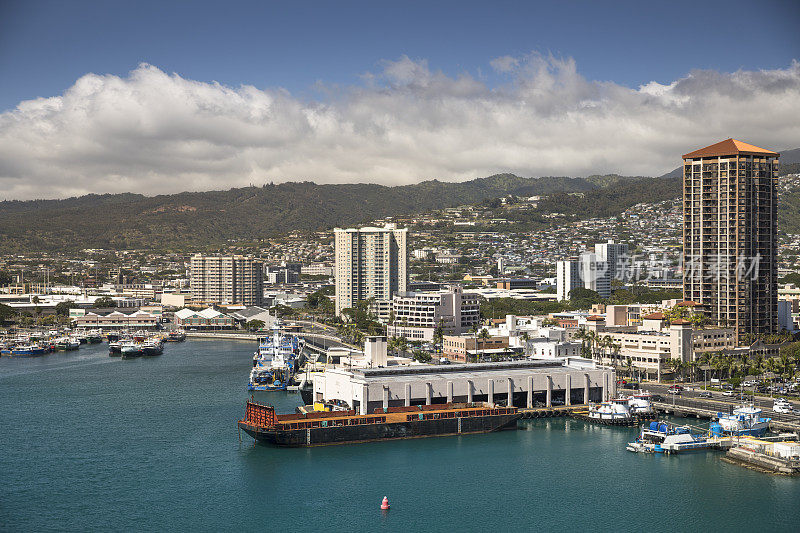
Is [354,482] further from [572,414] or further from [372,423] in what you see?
[572,414]

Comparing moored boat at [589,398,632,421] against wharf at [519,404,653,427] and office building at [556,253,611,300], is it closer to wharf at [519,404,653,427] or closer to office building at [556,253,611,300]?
wharf at [519,404,653,427]

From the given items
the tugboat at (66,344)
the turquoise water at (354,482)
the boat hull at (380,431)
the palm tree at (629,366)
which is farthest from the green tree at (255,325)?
the boat hull at (380,431)

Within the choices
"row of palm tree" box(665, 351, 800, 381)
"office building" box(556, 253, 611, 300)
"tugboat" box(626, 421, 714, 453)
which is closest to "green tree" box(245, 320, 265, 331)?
"office building" box(556, 253, 611, 300)

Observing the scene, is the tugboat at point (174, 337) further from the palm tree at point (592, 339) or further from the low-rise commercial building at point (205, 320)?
the palm tree at point (592, 339)

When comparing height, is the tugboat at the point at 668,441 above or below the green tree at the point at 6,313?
below

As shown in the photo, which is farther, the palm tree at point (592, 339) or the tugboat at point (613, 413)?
the palm tree at point (592, 339)

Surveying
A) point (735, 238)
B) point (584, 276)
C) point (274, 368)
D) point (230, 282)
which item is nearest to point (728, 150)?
point (735, 238)

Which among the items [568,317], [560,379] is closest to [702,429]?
[560,379]
